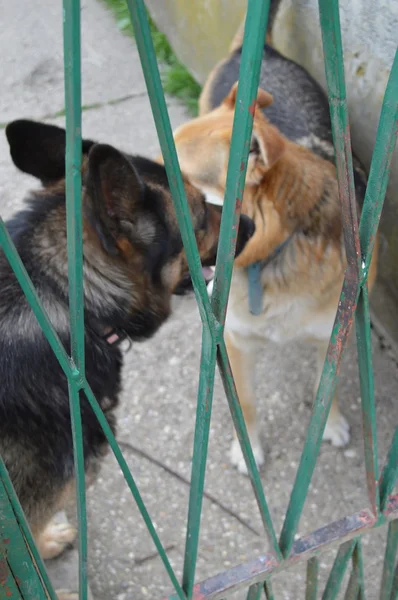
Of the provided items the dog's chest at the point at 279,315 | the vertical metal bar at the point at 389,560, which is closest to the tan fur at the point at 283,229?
the dog's chest at the point at 279,315

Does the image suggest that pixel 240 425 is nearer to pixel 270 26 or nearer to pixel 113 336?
pixel 113 336

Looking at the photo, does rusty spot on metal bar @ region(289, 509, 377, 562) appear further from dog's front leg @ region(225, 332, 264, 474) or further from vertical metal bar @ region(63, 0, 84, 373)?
dog's front leg @ region(225, 332, 264, 474)

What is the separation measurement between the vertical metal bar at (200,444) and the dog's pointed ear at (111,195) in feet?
1.63

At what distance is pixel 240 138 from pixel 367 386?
676mm

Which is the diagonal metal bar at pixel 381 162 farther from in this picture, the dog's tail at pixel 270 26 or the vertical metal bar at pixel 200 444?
the dog's tail at pixel 270 26

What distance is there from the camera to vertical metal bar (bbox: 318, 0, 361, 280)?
90cm

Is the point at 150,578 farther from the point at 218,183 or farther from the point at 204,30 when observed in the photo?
the point at 204,30

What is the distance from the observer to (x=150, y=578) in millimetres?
2523

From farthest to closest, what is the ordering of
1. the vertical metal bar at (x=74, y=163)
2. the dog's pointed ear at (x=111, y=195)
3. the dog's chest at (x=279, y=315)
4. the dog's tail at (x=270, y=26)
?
1. the dog's tail at (x=270, y=26)
2. the dog's chest at (x=279, y=315)
3. the dog's pointed ear at (x=111, y=195)
4. the vertical metal bar at (x=74, y=163)

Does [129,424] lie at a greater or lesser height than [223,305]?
lesser

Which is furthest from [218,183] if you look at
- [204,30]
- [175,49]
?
[175,49]

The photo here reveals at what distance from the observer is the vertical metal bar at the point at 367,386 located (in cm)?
125

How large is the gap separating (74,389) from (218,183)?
1451 mm

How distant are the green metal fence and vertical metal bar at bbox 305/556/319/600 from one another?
0.11 m
